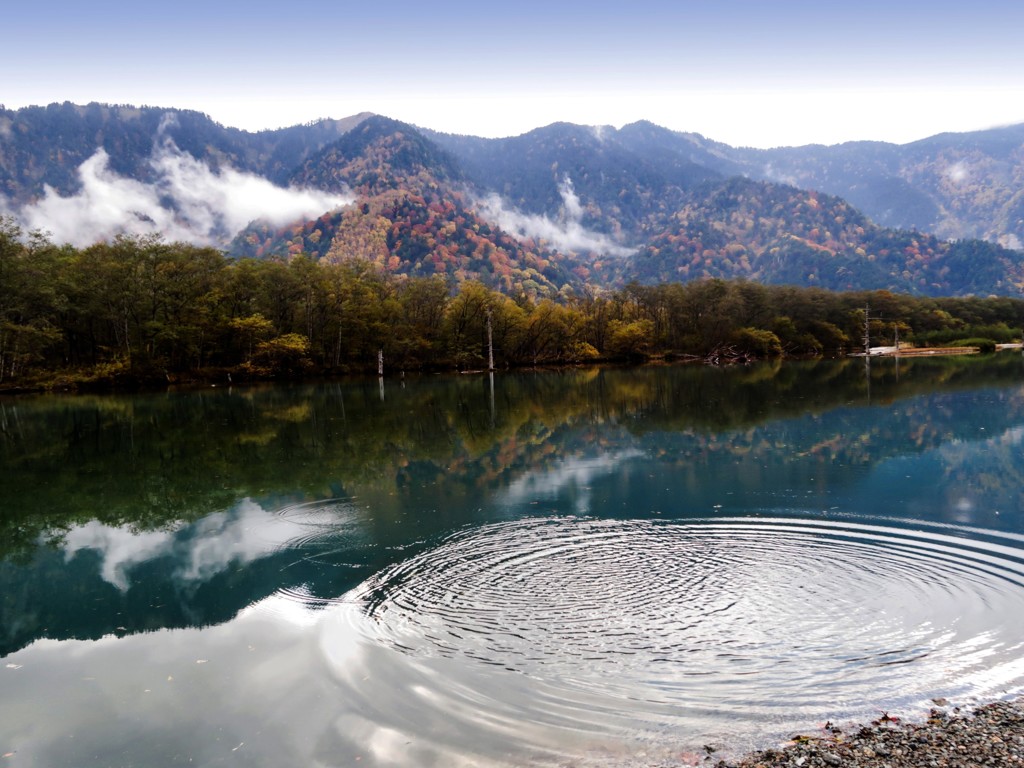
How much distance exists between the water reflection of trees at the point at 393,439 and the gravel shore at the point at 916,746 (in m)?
10.7

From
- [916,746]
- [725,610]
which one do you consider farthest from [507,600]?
A: [916,746]

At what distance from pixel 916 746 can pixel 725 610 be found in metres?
3.66

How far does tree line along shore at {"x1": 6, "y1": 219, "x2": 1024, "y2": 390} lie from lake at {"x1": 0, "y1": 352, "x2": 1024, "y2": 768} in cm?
5396

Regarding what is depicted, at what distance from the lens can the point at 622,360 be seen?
100125mm

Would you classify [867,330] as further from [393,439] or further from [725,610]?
[725,610]

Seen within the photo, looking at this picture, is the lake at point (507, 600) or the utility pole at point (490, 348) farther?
the utility pole at point (490, 348)

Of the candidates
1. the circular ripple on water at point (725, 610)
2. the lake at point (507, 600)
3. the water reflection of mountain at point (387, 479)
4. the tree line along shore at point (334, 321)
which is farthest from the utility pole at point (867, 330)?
the circular ripple on water at point (725, 610)

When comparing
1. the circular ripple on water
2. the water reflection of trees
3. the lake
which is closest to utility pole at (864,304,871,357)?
the water reflection of trees

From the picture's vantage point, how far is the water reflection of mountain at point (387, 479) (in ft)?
41.2

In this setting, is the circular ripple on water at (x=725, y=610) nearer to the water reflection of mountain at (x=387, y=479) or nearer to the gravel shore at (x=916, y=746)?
the gravel shore at (x=916, y=746)

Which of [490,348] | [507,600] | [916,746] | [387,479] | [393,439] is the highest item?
[916,746]

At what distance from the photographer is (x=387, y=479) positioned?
20.8 meters

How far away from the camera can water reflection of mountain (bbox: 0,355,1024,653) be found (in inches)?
495

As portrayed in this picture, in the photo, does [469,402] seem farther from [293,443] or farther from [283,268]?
[283,268]
